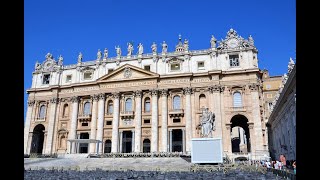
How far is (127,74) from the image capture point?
4978 centimetres

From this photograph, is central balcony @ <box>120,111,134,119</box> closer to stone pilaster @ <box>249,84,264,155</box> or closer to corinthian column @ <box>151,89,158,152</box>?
corinthian column @ <box>151,89,158,152</box>

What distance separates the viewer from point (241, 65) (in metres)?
46.0

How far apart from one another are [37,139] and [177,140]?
27.7m

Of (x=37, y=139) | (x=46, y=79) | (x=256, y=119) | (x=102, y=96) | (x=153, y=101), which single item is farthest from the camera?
(x=46, y=79)

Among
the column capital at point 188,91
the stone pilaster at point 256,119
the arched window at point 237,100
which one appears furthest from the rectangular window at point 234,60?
the column capital at point 188,91

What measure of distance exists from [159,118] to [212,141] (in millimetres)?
20723

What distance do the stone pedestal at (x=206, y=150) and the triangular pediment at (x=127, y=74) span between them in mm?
22729

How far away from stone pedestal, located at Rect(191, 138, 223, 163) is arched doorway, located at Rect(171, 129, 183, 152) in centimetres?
2008

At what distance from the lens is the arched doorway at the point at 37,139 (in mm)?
53094

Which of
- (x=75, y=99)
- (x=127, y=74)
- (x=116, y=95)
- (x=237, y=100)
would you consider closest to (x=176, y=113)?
(x=237, y=100)

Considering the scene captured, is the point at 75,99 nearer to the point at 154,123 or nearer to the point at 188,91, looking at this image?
the point at 154,123

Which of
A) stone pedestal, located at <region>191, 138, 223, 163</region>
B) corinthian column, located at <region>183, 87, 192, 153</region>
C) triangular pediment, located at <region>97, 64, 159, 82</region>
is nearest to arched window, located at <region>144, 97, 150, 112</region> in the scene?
triangular pediment, located at <region>97, 64, 159, 82</region>
